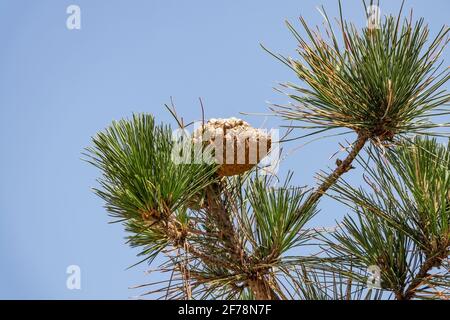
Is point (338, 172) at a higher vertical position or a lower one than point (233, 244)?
higher

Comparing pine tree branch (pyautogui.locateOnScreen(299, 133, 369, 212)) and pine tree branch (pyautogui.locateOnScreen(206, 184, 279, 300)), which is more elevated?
pine tree branch (pyautogui.locateOnScreen(299, 133, 369, 212))

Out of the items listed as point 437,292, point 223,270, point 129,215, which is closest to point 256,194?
point 223,270

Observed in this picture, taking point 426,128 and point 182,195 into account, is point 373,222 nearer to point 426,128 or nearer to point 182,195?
point 426,128

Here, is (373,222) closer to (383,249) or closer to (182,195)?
(383,249)

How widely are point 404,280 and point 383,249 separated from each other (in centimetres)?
8

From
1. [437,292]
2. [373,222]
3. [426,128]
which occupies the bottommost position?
[437,292]

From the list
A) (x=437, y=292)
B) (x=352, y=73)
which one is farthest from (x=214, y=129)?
(x=437, y=292)

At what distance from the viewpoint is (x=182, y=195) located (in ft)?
6.10

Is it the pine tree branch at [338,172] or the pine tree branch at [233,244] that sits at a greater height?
the pine tree branch at [338,172]

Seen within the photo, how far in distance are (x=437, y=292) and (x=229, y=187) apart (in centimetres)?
53
